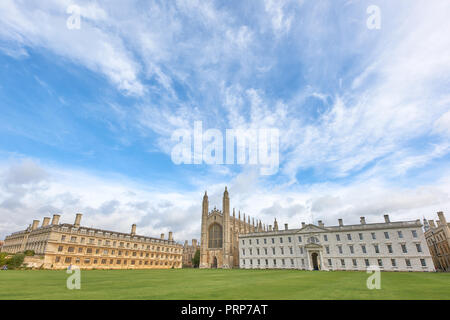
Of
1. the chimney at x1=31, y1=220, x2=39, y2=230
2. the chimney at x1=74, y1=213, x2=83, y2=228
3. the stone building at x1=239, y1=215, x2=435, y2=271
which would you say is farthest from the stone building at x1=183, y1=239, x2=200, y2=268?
the chimney at x1=31, y1=220, x2=39, y2=230

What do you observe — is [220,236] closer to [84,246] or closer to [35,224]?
[84,246]

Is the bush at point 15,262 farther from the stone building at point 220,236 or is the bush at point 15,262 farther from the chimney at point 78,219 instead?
the stone building at point 220,236

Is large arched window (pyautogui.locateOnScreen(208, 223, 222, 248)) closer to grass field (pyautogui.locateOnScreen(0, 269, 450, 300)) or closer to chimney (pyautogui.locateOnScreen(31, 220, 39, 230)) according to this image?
chimney (pyautogui.locateOnScreen(31, 220, 39, 230))

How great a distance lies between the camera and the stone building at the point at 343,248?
144 ft

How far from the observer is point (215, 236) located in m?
76.4

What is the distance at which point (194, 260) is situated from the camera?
91.7m

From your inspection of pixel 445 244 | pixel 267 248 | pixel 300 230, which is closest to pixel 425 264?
pixel 445 244

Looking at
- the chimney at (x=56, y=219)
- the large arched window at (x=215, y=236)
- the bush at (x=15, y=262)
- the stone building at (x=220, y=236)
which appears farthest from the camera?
the large arched window at (x=215, y=236)

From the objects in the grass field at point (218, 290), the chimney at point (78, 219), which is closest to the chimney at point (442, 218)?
the grass field at point (218, 290)

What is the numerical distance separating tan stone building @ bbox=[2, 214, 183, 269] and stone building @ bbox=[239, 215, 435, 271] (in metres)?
29.1

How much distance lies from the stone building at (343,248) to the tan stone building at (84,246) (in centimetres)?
2908

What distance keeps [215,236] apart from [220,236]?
1.95 metres
